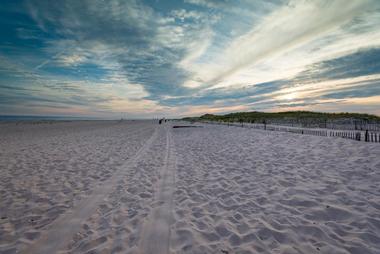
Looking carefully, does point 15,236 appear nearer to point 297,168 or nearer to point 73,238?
point 73,238

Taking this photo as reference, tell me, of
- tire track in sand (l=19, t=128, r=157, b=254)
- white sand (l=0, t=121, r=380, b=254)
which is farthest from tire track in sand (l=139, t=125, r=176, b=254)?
tire track in sand (l=19, t=128, r=157, b=254)

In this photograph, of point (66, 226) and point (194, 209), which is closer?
point (66, 226)

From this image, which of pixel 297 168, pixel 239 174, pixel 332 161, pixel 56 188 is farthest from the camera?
pixel 332 161

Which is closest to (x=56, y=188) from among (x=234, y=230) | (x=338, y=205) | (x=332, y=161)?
(x=234, y=230)

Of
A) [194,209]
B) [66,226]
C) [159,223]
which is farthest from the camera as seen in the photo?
[194,209]

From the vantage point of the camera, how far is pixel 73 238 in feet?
12.5

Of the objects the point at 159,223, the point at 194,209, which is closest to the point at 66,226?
the point at 159,223

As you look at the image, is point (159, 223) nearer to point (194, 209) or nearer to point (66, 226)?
point (194, 209)

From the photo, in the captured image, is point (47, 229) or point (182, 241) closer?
point (182, 241)

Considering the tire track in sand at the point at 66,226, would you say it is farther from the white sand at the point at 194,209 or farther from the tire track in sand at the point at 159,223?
the tire track in sand at the point at 159,223

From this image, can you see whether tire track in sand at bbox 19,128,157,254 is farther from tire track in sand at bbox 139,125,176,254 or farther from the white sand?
tire track in sand at bbox 139,125,176,254

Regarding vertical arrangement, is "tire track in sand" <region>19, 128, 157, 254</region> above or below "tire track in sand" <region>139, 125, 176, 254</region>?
below

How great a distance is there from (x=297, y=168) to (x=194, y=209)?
589 cm

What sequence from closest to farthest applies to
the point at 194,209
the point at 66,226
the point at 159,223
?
the point at 66,226 < the point at 159,223 < the point at 194,209
